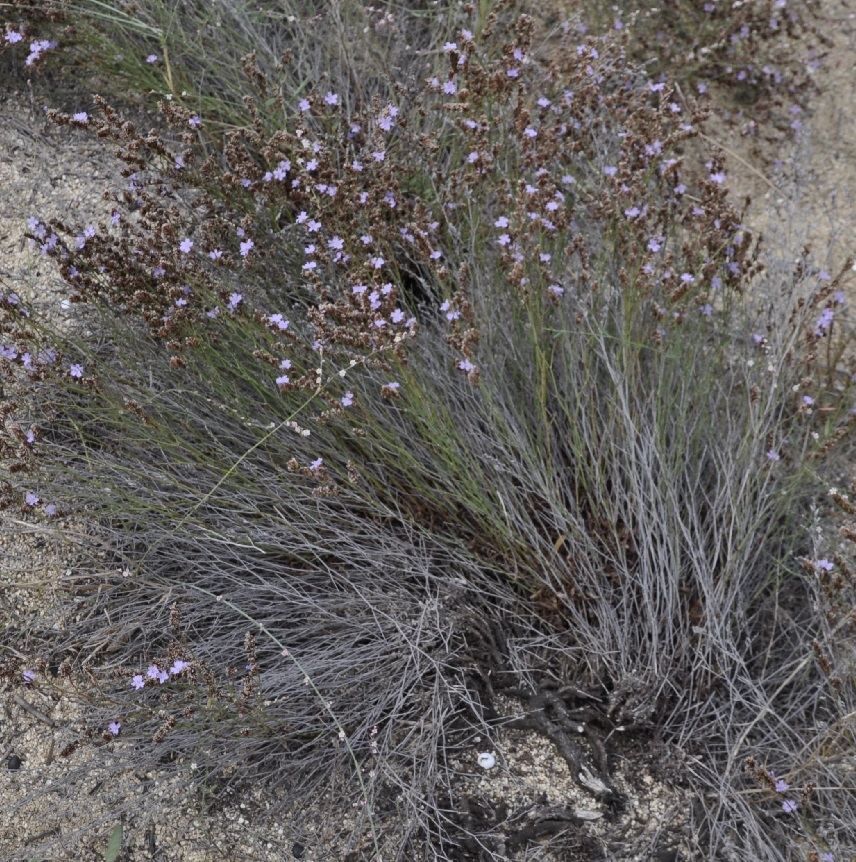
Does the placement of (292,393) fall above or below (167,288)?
below

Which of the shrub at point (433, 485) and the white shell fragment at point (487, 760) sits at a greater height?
the shrub at point (433, 485)

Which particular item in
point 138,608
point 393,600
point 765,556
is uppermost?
point 138,608

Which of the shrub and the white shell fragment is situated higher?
the shrub

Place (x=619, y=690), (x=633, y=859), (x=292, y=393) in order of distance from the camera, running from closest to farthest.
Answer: (x=633, y=859)
(x=619, y=690)
(x=292, y=393)

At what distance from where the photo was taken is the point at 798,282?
270 cm

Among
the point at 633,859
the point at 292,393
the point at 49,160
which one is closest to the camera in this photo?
the point at 633,859

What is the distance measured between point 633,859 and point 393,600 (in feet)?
2.85

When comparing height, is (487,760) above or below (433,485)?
below

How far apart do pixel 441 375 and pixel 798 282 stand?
111cm

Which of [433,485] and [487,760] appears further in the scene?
[433,485]

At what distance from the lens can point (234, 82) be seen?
11.2 ft

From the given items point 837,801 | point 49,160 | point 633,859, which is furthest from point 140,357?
point 837,801

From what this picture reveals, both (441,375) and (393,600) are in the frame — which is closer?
(393,600)

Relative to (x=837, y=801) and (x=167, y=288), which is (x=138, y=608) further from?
(x=837, y=801)
